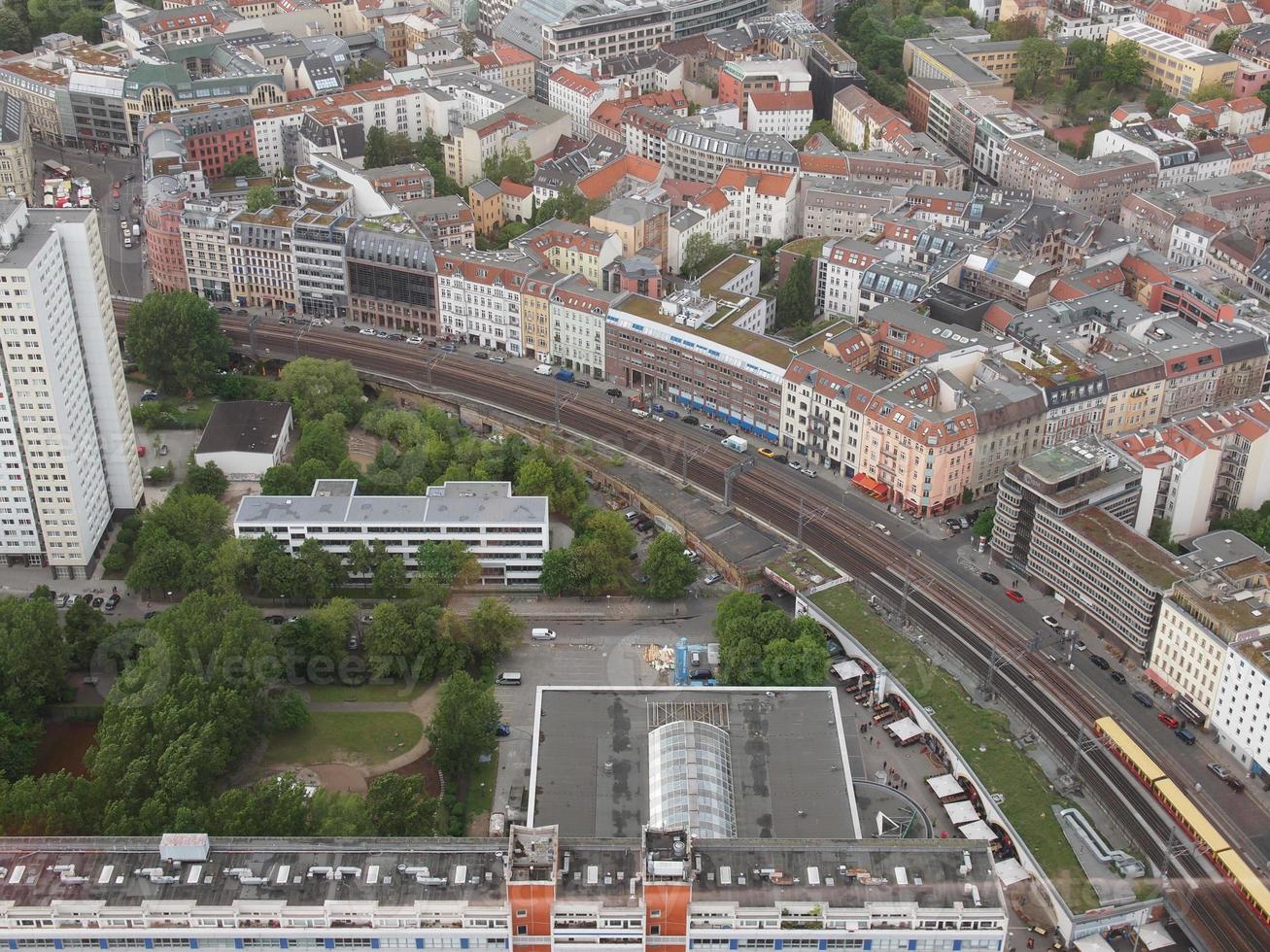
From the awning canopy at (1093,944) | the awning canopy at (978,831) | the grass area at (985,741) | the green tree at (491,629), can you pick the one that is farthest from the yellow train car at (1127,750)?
the green tree at (491,629)

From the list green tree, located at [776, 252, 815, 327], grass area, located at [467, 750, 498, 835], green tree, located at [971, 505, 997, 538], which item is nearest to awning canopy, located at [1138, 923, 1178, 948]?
green tree, located at [971, 505, 997, 538]

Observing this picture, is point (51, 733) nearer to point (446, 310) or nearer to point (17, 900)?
point (17, 900)

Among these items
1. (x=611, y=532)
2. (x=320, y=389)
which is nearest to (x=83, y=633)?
(x=320, y=389)

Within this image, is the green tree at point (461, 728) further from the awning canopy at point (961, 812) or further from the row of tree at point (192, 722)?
the awning canopy at point (961, 812)

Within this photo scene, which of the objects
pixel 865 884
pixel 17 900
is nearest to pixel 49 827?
pixel 17 900

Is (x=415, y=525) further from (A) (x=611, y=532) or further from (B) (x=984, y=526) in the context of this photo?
(B) (x=984, y=526)
